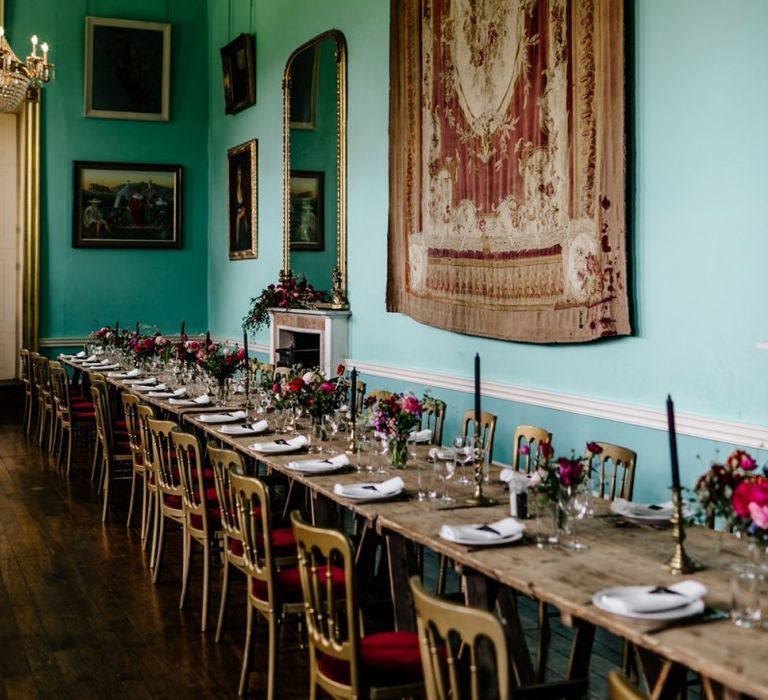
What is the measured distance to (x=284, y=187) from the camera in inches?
438

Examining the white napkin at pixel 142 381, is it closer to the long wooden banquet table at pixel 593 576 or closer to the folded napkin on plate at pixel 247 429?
the folded napkin on plate at pixel 247 429

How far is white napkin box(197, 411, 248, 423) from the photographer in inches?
259

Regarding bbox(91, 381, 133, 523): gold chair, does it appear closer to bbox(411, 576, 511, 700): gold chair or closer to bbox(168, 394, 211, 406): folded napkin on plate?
bbox(168, 394, 211, 406): folded napkin on plate

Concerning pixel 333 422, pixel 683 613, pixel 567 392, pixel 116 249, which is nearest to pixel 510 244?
pixel 567 392

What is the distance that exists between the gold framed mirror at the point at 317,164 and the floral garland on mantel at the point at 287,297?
0.10 m

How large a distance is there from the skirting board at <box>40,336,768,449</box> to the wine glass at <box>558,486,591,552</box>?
162cm

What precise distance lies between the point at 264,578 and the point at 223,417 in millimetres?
2637

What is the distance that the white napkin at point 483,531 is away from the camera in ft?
11.2

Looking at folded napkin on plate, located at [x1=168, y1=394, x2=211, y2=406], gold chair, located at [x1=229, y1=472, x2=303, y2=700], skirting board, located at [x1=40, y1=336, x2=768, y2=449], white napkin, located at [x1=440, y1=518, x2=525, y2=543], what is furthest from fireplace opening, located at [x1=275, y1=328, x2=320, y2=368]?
white napkin, located at [x1=440, y1=518, x2=525, y2=543]

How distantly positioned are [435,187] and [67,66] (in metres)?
7.69

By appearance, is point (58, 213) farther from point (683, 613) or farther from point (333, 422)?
point (683, 613)

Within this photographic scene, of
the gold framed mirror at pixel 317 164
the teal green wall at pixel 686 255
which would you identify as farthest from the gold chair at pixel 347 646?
the gold framed mirror at pixel 317 164

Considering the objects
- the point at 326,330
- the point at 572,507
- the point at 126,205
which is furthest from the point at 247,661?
the point at 126,205

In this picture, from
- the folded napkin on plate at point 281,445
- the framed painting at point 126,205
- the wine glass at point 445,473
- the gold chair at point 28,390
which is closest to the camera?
the wine glass at point 445,473
